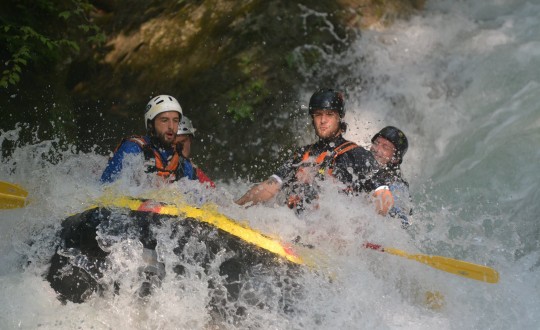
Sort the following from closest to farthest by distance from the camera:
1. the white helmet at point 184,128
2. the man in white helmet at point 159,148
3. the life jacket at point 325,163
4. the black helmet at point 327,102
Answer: the life jacket at point 325,163, the black helmet at point 327,102, the man in white helmet at point 159,148, the white helmet at point 184,128

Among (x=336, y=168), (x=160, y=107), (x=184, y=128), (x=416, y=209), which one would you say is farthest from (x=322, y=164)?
(x=416, y=209)

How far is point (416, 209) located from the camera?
6.33m

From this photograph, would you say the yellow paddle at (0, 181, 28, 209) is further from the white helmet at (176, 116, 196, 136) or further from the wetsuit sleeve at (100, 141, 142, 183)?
the white helmet at (176, 116, 196, 136)

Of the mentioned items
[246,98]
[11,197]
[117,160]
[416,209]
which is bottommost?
[416,209]

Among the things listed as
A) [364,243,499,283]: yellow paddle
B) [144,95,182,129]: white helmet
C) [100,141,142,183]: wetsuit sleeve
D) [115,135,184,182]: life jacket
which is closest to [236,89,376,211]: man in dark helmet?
[364,243,499,283]: yellow paddle

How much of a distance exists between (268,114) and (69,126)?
2.54 meters

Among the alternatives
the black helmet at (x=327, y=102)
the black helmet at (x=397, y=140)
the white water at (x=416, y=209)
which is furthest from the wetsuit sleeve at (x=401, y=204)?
the black helmet at (x=397, y=140)

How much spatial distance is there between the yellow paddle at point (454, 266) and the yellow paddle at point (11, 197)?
2.51m

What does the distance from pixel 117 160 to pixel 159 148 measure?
0.42 metres

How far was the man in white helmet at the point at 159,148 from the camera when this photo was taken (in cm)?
495

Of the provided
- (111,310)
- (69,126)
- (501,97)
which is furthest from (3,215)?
(501,97)

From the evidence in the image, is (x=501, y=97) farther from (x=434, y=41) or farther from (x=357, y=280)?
(x=357, y=280)

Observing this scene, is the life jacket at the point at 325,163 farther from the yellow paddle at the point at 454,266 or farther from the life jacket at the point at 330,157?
the yellow paddle at the point at 454,266

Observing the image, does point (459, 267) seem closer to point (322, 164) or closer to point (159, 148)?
point (322, 164)
